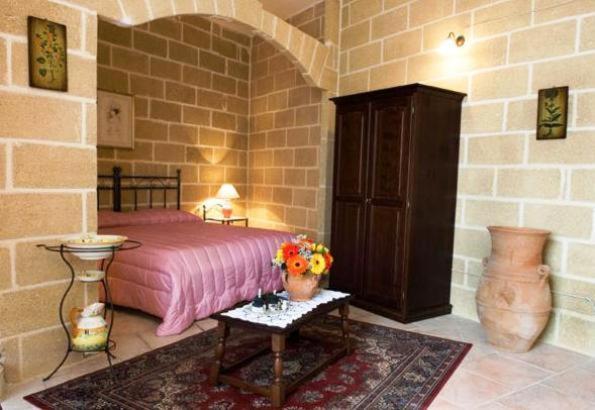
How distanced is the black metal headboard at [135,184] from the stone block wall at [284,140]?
3.66 ft

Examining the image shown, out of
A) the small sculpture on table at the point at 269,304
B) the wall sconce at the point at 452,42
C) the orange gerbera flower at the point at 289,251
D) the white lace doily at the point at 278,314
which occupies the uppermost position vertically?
the wall sconce at the point at 452,42

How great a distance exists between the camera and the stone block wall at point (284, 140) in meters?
4.66

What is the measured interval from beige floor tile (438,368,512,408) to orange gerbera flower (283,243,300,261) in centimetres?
103

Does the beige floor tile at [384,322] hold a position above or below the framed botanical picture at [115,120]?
below

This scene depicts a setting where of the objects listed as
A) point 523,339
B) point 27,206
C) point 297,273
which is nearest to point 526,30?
point 523,339

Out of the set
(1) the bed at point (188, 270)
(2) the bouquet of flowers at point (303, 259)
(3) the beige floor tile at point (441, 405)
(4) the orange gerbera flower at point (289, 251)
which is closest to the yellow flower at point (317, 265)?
(2) the bouquet of flowers at point (303, 259)

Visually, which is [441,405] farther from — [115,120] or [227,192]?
[115,120]

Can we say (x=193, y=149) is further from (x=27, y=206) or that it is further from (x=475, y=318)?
(x=475, y=318)

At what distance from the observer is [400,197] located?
10.4ft

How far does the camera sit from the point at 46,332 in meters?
2.17

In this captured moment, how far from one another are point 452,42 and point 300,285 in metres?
2.41

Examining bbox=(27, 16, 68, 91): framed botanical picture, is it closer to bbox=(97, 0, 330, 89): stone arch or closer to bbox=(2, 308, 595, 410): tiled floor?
bbox=(97, 0, 330, 89): stone arch

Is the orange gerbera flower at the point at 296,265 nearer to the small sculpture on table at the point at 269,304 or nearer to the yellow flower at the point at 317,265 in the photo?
→ the yellow flower at the point at 317,265

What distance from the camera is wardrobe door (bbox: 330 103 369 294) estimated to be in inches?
137
